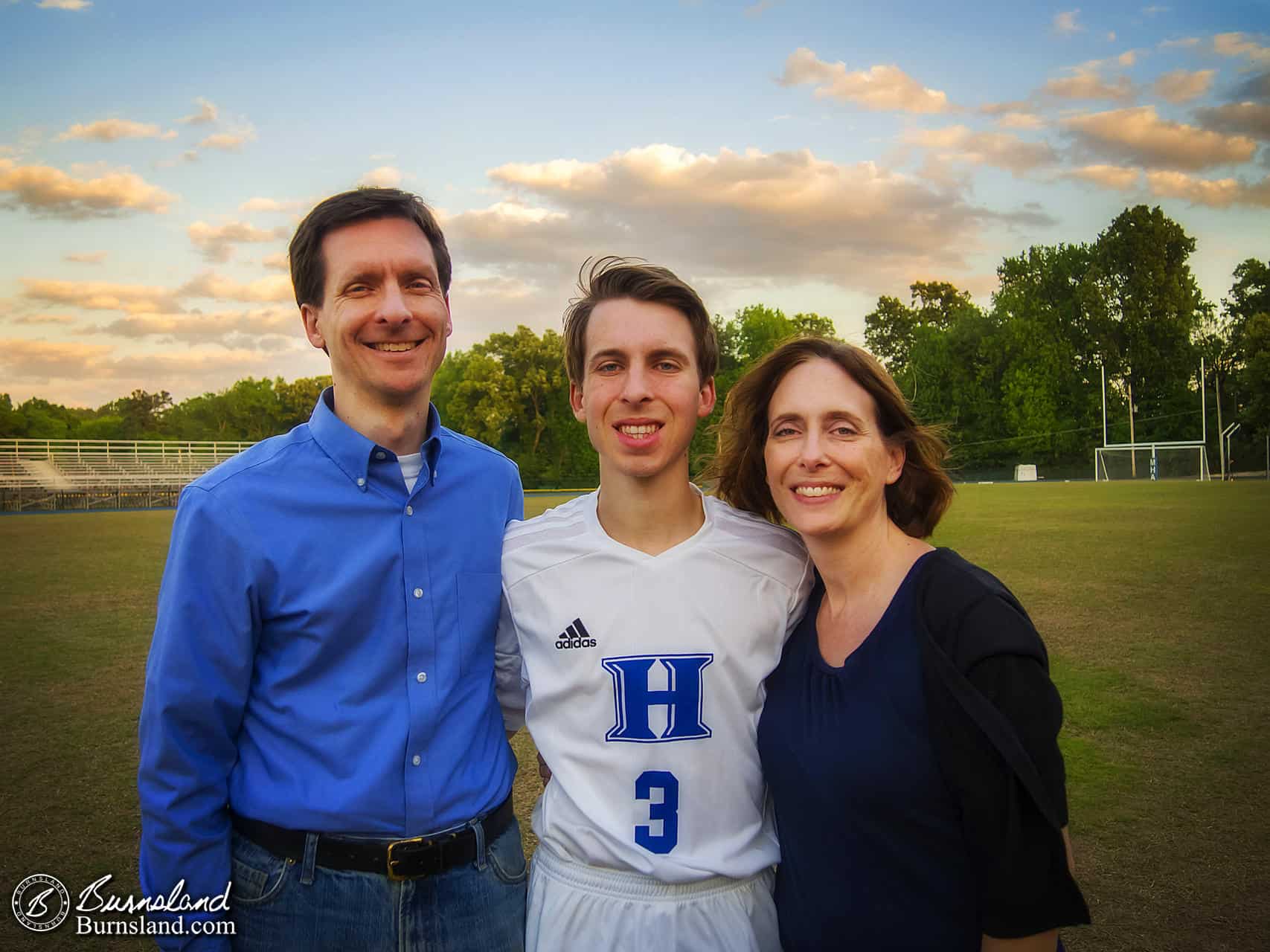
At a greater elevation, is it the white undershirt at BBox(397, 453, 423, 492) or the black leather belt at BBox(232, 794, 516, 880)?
the white undershirt at BBox(397, 453, 423, 492)

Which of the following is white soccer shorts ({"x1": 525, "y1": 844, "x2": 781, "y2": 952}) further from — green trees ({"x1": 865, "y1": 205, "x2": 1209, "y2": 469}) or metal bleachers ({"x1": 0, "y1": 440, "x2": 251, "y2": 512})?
green trees ({"x1": 865, "y1": 205, "x2": 1209, "y2": 469})

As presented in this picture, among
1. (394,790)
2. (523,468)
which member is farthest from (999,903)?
(523,468)

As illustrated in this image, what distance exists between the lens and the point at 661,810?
2.58 m

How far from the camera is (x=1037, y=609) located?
11.6m

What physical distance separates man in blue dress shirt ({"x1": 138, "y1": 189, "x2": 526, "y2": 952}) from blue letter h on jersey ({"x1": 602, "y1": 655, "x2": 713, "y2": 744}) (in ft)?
1.45

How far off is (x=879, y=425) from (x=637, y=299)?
3.10ft

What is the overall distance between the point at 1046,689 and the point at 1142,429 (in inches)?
3000

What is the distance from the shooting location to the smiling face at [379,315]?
107 inches

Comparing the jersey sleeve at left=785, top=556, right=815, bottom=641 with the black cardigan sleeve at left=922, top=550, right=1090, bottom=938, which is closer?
the black cardigan sleeve at left=922, top=550, right=1090, bottom=938

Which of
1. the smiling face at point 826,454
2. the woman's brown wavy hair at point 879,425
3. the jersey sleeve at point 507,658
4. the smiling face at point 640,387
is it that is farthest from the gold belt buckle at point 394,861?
the woman's brown wavy hair at point 879,425

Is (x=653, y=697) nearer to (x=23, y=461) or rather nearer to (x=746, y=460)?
(x=746, y=460)

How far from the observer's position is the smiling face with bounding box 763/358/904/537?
2.69m

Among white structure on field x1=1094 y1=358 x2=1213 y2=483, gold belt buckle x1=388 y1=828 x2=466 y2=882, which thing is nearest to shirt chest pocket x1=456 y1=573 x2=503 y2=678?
gold belt buckle x1=388 y1=828 x2=466 y2=882

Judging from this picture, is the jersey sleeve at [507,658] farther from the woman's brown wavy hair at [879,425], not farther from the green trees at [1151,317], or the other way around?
the green trees at [1151,317]
